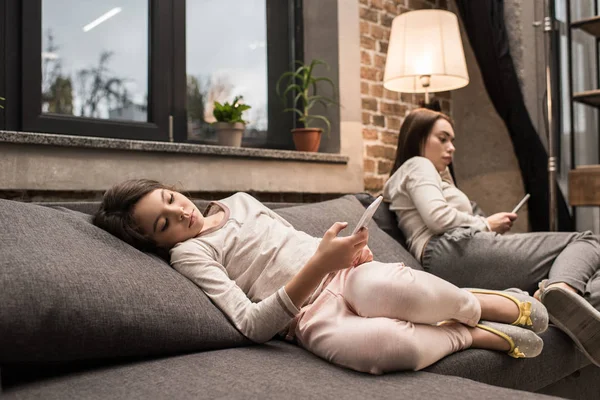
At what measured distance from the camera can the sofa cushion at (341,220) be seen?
1.99m

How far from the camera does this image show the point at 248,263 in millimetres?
1588

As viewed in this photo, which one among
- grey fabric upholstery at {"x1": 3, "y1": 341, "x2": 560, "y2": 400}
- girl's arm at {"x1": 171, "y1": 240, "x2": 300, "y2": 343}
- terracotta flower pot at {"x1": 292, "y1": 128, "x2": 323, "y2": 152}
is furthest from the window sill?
grey fabric upholstery at {"x1": 3, "y1": 341, "x2": 560, "y2": 400}

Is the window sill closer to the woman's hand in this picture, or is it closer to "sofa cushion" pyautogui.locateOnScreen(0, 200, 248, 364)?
"sofa cushion" pyautogui.locateOnScreen(0, 200, 248, 364)

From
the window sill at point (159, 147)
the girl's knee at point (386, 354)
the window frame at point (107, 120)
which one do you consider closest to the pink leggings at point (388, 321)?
the girl's knee at point (386, 354)

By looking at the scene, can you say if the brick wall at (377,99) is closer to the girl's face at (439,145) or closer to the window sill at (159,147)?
the window sill at (159,147)

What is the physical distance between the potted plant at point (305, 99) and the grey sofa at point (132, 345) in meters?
1.61

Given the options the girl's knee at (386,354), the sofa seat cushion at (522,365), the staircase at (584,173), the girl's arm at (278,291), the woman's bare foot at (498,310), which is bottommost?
the sofa seat cushion at (522,365)

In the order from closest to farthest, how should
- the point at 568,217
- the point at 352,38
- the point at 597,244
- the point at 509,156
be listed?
the point at 597,244, the point at 352,38, the point at 568,217, the point at 509,156

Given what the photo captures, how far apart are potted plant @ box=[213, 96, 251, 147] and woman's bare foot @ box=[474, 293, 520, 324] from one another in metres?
1.51

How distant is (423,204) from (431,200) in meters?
0.03

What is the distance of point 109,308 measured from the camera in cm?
122

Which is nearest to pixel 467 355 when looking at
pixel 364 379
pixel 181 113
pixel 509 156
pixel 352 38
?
pixel 364 379

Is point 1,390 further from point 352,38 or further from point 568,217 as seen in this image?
point 568,217

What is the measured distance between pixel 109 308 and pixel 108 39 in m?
1.68
